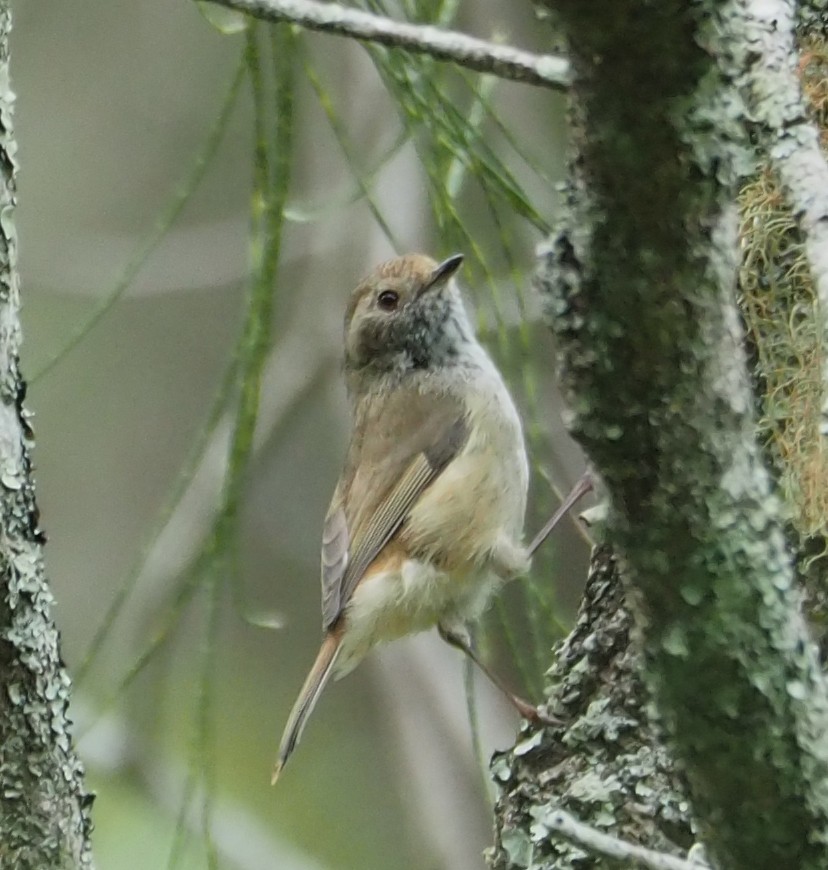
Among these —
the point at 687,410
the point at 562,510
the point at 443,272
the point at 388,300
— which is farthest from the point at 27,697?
the point at 388,300

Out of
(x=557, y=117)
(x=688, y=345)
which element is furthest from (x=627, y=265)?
(x=557, y=117)

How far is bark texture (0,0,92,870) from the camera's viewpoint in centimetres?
159

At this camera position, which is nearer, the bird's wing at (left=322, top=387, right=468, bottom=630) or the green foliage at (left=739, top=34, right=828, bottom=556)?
the green foliage at (left=739, top=34, right=828, bottom=556)

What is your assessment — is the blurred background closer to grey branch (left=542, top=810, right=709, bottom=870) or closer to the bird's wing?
the bird's wing

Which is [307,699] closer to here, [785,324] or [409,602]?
[409,602]

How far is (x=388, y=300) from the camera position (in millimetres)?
2961

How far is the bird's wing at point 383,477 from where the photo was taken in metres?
2.66

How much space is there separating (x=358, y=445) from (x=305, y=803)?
2204mm

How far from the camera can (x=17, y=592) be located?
5.24 feet

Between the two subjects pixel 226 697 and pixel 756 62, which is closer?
pixel 756 62

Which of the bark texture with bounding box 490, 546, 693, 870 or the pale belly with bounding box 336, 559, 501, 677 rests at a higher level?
the pale belly with bounding box 336, 559, 501, 677

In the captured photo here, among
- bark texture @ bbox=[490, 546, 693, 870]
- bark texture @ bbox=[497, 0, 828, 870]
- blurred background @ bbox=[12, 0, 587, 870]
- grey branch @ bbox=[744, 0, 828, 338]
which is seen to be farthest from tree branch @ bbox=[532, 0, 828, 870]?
blurred background @ bbox=[12, 0, 587, 870]

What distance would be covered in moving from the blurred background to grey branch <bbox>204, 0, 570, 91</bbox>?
0.58 metres

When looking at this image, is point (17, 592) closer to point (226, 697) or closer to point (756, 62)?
point (756, 62)
